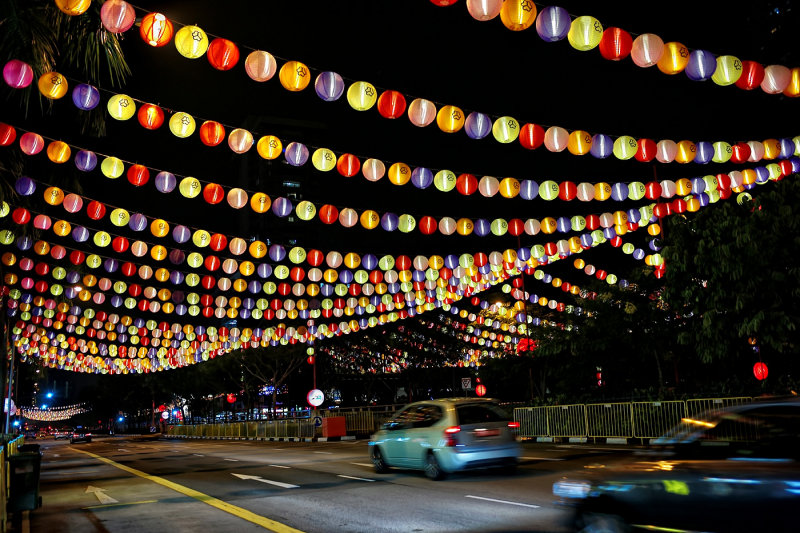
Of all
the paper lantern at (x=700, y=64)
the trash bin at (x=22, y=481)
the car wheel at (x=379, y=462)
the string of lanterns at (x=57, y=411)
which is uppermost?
the paper lantern at (x=700, y=64)

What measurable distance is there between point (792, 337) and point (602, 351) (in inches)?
410

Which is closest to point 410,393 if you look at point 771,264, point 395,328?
point 395,328

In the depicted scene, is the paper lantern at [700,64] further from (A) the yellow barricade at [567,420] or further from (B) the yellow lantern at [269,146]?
(A) the yellow barricade at [567,420]

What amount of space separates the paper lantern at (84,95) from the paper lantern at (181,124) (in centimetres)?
128

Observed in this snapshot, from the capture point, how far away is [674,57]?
9250 mm

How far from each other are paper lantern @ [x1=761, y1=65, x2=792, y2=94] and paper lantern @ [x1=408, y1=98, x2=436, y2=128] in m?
5.51

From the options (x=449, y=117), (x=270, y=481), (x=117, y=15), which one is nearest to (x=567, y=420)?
(x=270, y=481)

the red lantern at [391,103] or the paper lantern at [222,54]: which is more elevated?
the paper lantern at [222,54]

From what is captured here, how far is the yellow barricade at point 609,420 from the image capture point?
17.5 m

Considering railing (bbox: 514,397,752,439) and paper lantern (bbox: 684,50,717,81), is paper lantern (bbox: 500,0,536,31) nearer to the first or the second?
paper lantern (bbox: 684,50,717,81)

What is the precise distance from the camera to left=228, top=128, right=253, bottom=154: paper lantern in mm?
11578

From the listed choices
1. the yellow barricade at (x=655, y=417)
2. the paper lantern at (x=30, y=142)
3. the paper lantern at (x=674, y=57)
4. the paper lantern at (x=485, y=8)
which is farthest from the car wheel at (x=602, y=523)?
the yellow barricade at (x=655, y=417)

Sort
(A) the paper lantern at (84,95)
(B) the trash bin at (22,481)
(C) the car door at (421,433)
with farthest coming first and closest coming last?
(C) the car door at (421,433) → (A) the paper lantern at (84,95) → (B) the trash bin at (22,481)

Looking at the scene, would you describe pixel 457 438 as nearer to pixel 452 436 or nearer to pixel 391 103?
pixel 452 436
